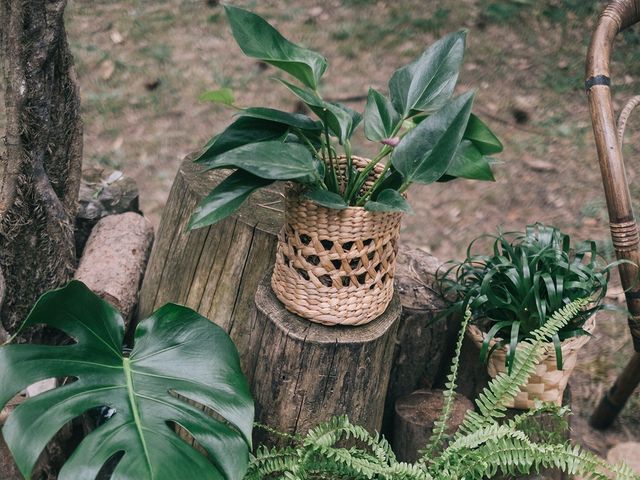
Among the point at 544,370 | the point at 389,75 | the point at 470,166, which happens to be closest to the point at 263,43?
the point at 470,166

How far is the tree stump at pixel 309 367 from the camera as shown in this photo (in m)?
2.08

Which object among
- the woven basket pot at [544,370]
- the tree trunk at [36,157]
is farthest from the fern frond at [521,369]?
the tree trunk at [36,157]

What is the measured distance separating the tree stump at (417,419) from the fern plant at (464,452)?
191 millimetres

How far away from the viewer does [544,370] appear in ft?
7.57

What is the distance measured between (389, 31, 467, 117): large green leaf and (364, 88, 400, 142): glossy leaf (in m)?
0.03

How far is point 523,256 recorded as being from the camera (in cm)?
230

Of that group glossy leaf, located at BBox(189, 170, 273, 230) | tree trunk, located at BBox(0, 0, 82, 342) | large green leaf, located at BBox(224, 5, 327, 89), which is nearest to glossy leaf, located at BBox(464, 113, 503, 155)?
large green leaf, located at BBox(224, 5, 327, 89)

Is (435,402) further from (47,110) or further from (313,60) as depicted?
(47,110)

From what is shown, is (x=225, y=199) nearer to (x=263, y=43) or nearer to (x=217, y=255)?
(x=263, y=43)

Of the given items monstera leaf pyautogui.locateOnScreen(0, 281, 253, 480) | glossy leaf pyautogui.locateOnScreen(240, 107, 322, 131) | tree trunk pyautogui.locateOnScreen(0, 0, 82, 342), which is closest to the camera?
monstera leaf pyautogui.locateOnScreen(0, 281, 253, 480)

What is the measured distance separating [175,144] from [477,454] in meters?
3.06

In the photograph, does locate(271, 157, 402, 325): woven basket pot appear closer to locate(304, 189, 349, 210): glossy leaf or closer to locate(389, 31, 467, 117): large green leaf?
locate(304, 189, 349, 210): glossy leaf

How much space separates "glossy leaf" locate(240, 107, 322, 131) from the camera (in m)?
1.88

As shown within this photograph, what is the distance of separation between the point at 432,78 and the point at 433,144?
270mm
